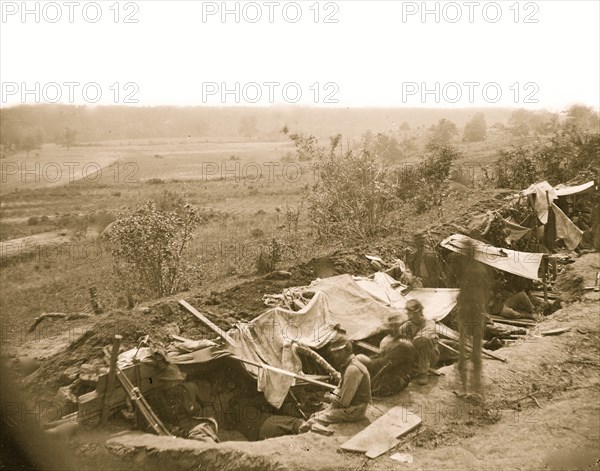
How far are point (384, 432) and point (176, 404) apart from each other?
3.01 meters

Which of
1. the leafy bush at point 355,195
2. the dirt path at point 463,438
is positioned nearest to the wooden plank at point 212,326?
the dirt path at point 463,438

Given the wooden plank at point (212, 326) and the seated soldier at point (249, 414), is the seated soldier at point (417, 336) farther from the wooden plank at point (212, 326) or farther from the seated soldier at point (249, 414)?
Result: the wooden plank at point (212, 326)

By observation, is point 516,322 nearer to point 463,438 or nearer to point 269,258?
point 463,438

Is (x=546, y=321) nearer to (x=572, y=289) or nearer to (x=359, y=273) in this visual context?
(x=572, y=289)

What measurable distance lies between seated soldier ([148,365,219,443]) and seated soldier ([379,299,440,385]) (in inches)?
124

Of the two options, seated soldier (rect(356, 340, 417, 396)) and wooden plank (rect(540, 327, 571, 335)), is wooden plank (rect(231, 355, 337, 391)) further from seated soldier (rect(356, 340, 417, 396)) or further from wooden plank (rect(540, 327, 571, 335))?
wooden plank (rect(540, 327, 571, 335))

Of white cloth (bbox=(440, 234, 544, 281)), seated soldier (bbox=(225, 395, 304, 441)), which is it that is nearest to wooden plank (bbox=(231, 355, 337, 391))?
seated soldier (bbox=(225, 395, 304, 441))

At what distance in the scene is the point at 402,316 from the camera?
32.6 ft

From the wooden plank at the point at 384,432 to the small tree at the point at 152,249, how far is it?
975 cm

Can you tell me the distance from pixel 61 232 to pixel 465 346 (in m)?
27.2

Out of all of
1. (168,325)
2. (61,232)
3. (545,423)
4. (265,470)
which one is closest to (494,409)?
(545,423)

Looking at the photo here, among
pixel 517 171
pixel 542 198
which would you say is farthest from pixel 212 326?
pixel 517 171

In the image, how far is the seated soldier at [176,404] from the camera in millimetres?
8414

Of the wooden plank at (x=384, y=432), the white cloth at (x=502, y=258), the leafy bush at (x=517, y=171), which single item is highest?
the leafy bush at (x=517, y=171)
